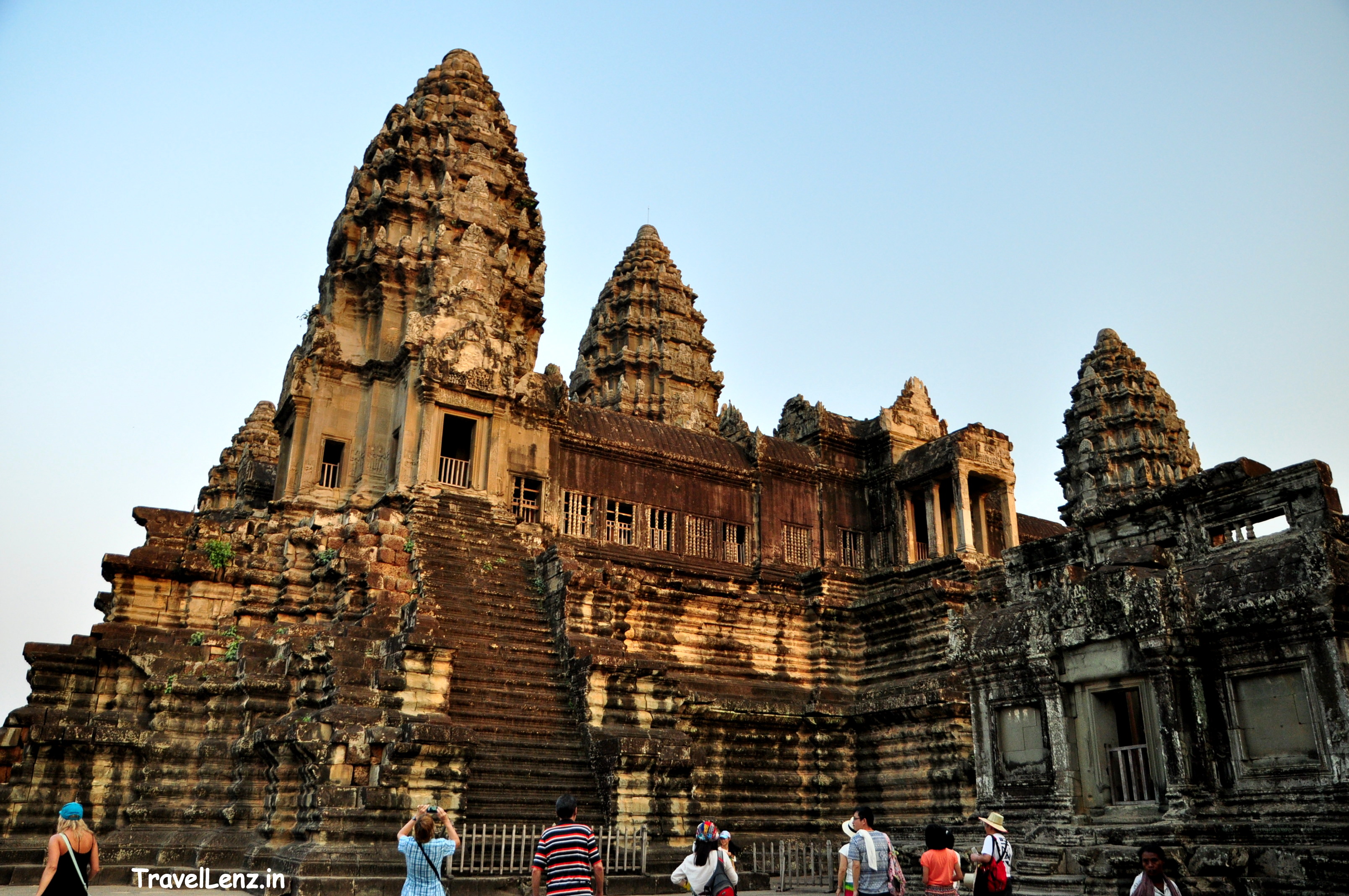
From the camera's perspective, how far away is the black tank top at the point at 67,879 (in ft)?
25.6

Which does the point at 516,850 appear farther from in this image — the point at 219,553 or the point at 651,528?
the point at 651,528

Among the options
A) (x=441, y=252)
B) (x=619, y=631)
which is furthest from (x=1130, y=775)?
(x=441, y=252)

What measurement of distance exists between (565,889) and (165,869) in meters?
9.99

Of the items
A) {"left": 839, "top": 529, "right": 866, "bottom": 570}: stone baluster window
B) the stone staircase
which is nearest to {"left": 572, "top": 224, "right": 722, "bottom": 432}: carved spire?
{"left": 839, "top": 529, "right": 866, "bottom": 570}: stone baluster window

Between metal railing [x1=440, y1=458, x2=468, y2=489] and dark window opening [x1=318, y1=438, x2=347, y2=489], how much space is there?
2625 mm

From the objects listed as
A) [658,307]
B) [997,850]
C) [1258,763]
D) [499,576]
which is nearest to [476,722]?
[499,576]

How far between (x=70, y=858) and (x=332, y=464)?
652 inches

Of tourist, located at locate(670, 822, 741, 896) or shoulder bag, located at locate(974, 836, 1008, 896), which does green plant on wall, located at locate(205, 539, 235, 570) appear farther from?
shoulder bag, located at locate(974, 836, 1008, 896)

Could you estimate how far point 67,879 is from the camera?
7.88 m

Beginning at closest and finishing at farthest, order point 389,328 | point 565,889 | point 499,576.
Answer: point 565,889
point 499,576
point 389,328

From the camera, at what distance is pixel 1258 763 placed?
27.6 ft

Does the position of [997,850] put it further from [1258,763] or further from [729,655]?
[729,655]

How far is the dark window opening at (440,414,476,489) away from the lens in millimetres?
23062

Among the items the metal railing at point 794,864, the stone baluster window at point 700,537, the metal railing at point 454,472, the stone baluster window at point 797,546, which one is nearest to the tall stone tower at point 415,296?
the metal railing at point 454,472
